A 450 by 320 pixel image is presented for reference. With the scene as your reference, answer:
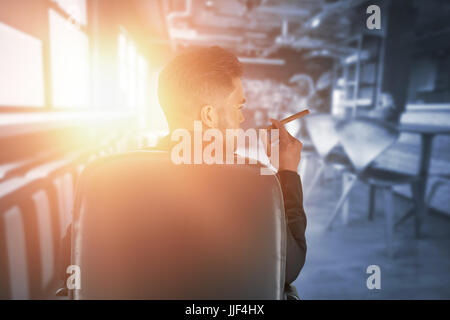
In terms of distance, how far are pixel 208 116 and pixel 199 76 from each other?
0.09 meters

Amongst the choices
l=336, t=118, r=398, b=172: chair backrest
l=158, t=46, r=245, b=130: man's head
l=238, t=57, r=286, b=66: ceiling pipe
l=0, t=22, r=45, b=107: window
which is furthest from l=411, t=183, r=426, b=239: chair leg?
l=238, t=57, r=286, b=66: ceiling pipe

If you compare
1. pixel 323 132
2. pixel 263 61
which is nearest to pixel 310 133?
pixel 323 132

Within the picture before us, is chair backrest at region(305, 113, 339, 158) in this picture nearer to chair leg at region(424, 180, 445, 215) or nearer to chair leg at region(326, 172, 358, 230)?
chair leg at region(326, 172, 358, 230)

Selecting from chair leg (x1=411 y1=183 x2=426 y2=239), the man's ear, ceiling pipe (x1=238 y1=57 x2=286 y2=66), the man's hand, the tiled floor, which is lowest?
the tiled floor

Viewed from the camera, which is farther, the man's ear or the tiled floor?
the tiled floor

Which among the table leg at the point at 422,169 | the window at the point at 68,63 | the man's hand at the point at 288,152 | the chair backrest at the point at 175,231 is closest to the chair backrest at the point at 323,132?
the table leg at the point at 422,169

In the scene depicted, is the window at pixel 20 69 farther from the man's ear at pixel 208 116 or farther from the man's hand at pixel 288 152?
the man's hand at pixel 288 152

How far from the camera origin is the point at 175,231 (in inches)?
22.5

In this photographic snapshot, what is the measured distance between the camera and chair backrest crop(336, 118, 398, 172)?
246cm

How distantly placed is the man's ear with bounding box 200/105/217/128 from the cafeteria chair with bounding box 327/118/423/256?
201 centimetres

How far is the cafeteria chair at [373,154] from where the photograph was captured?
2385mm

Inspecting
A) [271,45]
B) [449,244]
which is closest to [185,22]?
[271,45]

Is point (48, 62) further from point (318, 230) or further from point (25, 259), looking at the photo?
point (318, 230)

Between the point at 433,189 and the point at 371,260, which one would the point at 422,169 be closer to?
the point at 433,189
